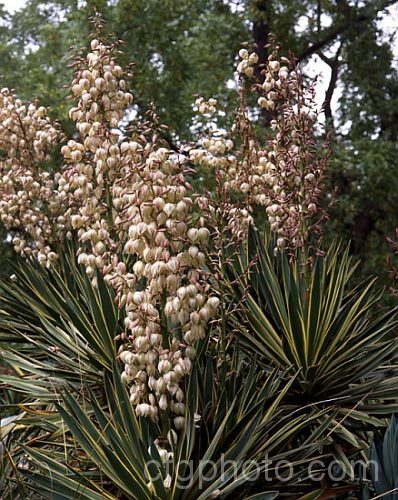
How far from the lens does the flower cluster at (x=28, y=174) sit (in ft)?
15.5

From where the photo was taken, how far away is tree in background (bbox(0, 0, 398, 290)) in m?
10.2

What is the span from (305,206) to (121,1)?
7136 millimetres

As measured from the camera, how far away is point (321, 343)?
3.58 m

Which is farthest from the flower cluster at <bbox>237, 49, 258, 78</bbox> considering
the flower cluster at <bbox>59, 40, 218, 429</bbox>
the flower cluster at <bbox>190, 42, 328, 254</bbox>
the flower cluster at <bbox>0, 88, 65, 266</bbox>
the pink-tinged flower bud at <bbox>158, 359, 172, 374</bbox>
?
the pink-tinged flower bud at <bbox>158, 359, 172, 374</bbox>

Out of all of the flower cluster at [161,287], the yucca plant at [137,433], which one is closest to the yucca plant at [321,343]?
the yucca plant at [137,433]

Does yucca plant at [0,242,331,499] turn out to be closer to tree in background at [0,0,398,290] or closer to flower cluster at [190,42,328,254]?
flower cluster at [190,42,328,254]

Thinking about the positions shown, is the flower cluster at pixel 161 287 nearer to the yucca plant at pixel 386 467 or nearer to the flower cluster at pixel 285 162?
the yucca plant at pixel 386 467

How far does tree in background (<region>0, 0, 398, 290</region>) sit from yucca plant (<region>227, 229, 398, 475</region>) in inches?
239

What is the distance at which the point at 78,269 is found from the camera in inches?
173

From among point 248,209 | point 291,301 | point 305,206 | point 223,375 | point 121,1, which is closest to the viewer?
point 223,375

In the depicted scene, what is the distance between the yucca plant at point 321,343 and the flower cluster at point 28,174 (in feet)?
4.70

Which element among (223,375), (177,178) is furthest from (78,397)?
(177,178)

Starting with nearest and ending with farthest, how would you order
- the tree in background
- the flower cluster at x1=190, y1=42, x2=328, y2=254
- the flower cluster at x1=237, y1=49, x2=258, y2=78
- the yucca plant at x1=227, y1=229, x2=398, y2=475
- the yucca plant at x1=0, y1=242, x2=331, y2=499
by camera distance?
the yucca plant at x1=0, y1=242, x2=331, y2=499 < the yucca plant at x1=227, y1=229, x2=398, y2=475 < the flower cluster at x1=190, y1=42, x2=328, y2=254 < the flower cluster at x1=237, y1=49, x2=258, y2=78 < the tree in background

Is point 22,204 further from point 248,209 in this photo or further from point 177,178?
point 177,178
